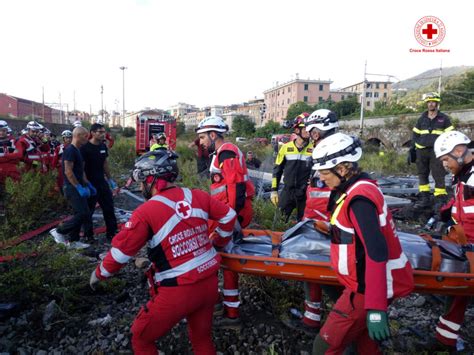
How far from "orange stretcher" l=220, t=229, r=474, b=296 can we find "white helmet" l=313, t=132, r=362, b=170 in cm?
80

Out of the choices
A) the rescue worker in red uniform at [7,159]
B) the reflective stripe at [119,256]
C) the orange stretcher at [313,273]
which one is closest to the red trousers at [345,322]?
the orange stretcher at [313,273]

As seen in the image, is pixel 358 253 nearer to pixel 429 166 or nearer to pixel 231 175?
pixel 231 175

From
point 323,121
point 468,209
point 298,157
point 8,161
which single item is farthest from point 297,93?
point 468,209

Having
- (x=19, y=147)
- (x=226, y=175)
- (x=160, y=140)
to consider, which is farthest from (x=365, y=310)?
(x=160, y=140)

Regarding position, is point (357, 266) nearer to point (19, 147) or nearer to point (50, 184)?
point (50, 184)

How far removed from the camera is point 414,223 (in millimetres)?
6582

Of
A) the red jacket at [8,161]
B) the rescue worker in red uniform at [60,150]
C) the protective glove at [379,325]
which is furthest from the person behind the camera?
the rescue worker in red uniform at [60,150]

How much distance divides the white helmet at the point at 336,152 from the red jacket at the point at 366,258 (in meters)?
0.18

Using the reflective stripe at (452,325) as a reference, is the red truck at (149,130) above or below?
above

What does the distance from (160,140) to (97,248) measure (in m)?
5.01

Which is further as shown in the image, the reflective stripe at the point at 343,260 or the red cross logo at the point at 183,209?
the red cross logo at the point at 183,209

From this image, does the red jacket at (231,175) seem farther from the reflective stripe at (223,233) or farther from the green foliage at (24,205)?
the green foliage at (24,205)

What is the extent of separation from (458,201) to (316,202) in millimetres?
1269

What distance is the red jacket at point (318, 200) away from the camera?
3666 millimetres
